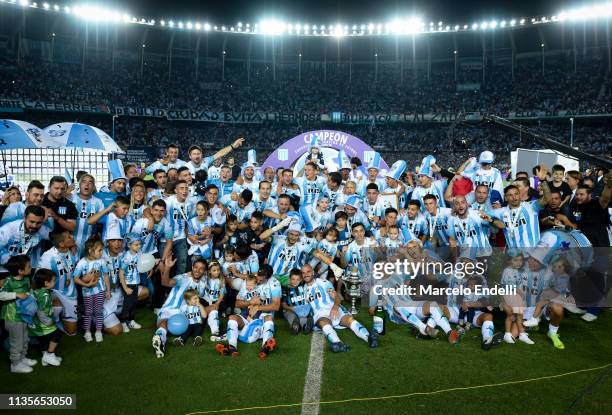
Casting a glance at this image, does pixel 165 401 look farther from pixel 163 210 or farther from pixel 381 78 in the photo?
pixel 381 78

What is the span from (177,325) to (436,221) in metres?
A: 4.58

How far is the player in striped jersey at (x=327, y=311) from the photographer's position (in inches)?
227

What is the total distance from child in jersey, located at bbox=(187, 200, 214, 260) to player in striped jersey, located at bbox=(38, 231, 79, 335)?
1810 mm

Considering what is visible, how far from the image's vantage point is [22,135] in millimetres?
11102

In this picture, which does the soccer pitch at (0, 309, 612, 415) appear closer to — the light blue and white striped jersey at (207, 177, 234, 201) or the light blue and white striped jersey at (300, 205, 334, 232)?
the light blue and white striped jersey at (300, 205, 334, 232)

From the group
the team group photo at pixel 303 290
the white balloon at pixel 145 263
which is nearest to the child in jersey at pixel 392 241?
the team group photo at pixel 303 290

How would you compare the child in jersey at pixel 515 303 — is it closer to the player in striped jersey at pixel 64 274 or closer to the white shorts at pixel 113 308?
the white shorts at pixel 113 308

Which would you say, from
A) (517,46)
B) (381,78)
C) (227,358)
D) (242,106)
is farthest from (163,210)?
(517,46)

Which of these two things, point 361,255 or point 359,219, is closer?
point 361,255

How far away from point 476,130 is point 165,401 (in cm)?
3976

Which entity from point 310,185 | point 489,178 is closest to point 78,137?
point 310,185

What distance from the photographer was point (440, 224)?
24.1ft

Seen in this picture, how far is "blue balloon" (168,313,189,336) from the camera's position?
5.75 meters

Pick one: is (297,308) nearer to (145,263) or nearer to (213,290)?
(213,290)
